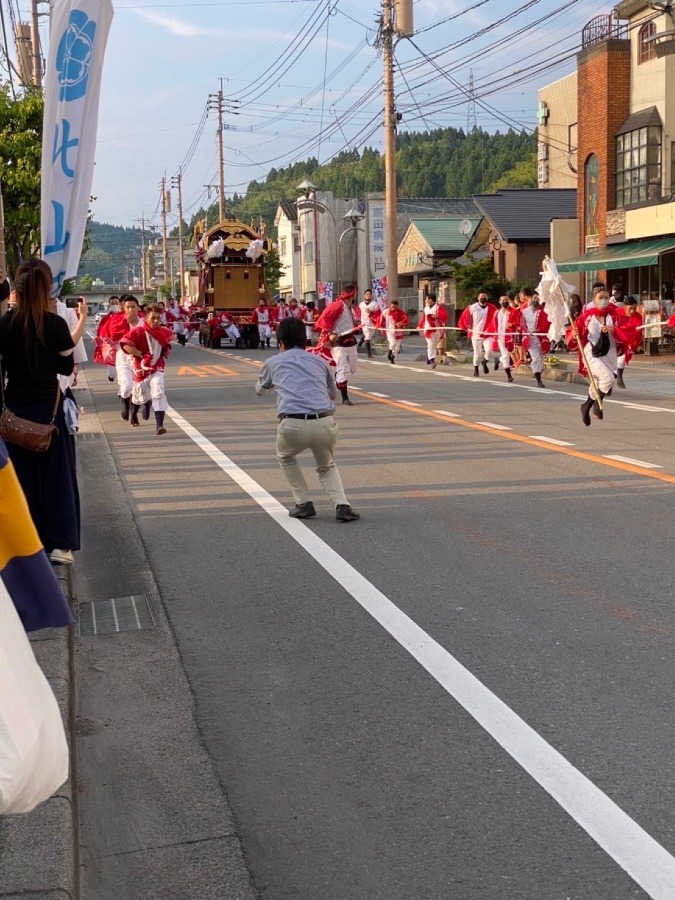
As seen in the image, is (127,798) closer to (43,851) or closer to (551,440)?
(43,851)

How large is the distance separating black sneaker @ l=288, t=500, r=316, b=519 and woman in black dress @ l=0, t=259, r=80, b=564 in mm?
2254

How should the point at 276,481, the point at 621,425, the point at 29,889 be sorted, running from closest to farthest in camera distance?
the point at 29,889
the point at 276,481
the point at 621,425

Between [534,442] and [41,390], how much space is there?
759cm

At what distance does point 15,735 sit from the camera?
8.91ft

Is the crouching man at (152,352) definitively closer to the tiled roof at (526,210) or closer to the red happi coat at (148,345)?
the red happi coat at (148,345)

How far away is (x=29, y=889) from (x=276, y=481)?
7.96 meters

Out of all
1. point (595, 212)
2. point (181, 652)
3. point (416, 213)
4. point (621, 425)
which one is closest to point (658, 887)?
point (181, 652)

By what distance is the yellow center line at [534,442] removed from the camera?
10797 mm

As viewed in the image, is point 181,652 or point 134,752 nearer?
point 134,752

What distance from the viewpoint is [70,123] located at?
979cm

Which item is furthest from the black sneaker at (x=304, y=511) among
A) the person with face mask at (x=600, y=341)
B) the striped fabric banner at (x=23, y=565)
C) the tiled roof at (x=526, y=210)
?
the tiled roof at (x=526, y=210)

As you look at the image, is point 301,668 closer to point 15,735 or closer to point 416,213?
point 15,735

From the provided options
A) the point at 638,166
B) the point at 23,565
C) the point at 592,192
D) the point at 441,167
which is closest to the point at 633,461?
the point at 23,565

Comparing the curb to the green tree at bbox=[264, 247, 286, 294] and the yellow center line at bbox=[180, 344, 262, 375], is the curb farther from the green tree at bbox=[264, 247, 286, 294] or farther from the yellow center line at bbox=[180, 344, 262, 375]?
the green tree at bbox=[264, 247, 286, 294]
